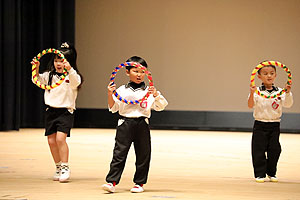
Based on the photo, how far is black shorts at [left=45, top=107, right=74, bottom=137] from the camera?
4.25 m

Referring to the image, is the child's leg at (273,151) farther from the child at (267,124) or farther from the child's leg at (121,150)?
the child's leg at (121,150)

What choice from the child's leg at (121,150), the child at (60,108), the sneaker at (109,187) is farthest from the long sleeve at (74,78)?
the sneaker at (109,187)

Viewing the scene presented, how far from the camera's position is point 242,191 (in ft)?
12.6

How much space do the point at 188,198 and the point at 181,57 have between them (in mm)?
5982

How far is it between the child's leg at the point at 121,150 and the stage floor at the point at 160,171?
5.1 inches

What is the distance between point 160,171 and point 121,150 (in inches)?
41.6

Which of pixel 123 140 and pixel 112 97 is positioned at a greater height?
pixel 112 97

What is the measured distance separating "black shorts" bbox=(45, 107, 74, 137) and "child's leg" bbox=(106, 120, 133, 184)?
622 mm

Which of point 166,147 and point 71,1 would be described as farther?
point 71,1

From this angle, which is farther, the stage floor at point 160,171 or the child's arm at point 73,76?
the child's arm at point 73,76

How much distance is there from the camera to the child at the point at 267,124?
4391mm

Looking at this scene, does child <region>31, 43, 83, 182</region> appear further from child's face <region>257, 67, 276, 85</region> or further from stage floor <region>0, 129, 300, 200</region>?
child's face <region>257, 67, 276, 85</region>

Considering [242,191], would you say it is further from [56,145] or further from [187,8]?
[187,8]

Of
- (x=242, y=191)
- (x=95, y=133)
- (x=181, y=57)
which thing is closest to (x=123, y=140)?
(x=242, y=191)
